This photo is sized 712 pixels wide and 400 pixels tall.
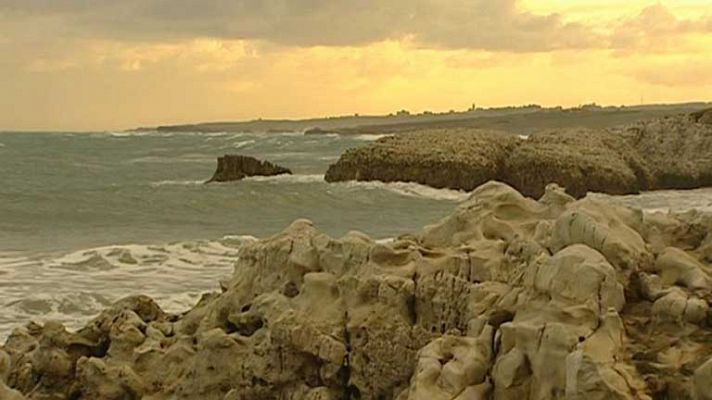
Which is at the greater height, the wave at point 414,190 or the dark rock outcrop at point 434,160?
the dark rock outcrop at point 434,160

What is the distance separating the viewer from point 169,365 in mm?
7273

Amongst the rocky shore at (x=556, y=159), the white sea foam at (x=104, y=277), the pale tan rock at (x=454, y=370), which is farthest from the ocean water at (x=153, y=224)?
the pale tan rock at (x=454, y=370)

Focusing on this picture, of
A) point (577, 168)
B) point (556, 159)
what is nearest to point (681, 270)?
point (577, 168)

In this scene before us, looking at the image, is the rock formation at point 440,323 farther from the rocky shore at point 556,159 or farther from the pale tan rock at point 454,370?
the rocky shore at point 556,159

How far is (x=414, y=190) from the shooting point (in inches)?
1307

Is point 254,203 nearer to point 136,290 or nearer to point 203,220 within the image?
point 203,220

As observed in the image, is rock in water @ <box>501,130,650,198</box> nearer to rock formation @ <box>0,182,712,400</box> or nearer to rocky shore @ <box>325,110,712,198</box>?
rocky shore @ <box>325,110,712,198</box>

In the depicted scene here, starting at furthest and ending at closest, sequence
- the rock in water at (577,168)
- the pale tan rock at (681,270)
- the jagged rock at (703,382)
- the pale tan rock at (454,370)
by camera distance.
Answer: the rock in water at (577,168) → the pale tan rock at (681,270) → the pale tan rock at (454,370) → the jagged rock at (703,382)

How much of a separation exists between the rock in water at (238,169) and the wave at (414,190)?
16.2 ft

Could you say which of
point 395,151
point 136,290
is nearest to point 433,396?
point 136,290

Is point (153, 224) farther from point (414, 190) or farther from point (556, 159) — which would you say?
point (556, 159)

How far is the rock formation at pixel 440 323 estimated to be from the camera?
5.09 meters

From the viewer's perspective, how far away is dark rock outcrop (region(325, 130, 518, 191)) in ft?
111

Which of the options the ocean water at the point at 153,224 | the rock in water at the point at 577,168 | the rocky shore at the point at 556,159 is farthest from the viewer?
the rocky shore at the point at 556,159
